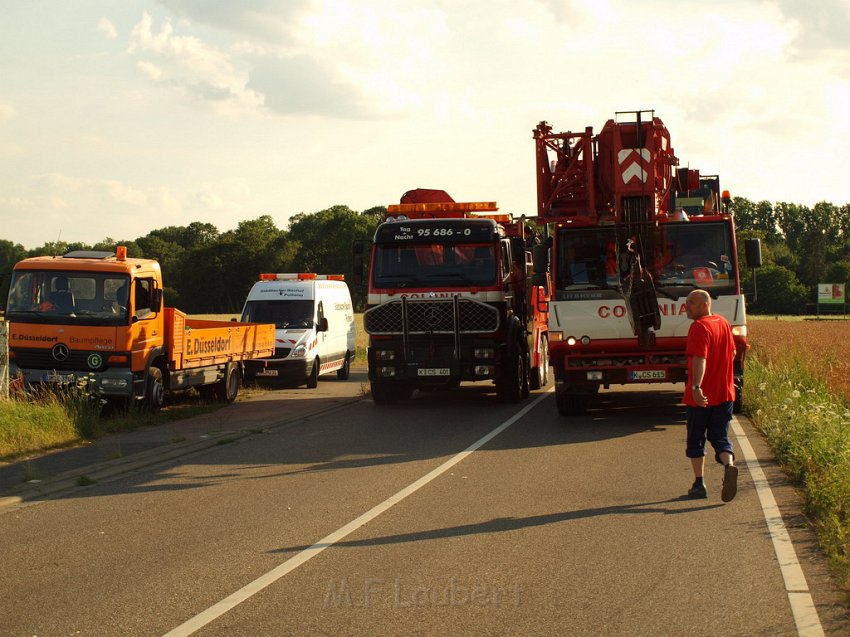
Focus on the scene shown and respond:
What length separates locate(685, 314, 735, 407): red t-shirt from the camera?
9.30 meters

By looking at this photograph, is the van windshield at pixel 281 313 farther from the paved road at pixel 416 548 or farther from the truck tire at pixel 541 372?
the paved road at pixel 416 548

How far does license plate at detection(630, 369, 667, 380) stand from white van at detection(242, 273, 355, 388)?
10.2 meters

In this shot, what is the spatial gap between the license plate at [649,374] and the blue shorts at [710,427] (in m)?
6.12

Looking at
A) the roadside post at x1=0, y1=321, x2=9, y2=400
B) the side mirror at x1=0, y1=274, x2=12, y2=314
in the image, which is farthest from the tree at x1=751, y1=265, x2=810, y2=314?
the roadside post at x1=0, y1=321, x2=9, y2=400

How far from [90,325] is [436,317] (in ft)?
18.9

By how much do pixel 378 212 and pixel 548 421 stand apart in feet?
337

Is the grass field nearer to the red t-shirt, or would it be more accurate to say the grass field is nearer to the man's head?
the red t-shirt

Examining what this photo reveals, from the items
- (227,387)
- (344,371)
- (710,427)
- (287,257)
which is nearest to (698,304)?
(710,427)

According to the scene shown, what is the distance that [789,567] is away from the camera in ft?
22.9

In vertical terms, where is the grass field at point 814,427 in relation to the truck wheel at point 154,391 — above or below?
below

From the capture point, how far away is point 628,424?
16.0 m

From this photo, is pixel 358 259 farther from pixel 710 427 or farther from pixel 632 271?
pixel 710 427

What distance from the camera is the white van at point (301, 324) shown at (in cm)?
2405

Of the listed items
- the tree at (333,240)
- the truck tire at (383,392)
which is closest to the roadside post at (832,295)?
the tree at (333,240)
